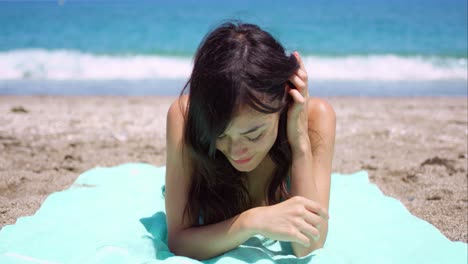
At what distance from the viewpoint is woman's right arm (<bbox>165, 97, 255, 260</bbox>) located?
234 cm

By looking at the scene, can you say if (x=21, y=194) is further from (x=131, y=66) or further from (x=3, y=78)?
(x=131, y=66)

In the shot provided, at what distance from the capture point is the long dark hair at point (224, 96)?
6.72 ft

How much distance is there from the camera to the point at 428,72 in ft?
43.3

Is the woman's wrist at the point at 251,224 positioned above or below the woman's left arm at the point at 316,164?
below

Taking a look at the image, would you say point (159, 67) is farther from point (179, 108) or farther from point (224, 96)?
point (224, 96)

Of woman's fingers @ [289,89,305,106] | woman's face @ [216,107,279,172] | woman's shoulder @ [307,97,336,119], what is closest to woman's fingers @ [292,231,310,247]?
woman's face @ [216,107,279,172]

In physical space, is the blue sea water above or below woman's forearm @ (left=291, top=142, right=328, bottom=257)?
below

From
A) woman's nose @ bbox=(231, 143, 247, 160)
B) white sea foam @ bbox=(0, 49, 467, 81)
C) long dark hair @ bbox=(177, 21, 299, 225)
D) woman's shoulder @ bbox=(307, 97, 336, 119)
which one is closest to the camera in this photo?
long dark hair @ bbox=(177, 21, 299, 225)

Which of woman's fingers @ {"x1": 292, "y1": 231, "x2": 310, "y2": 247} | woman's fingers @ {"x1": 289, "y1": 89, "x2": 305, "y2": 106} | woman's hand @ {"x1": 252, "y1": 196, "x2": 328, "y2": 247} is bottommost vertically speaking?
woman's fingers @ {"x1": 292, "y1": 231, "x2": 310, "y2": 247}

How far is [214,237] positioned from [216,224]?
0.08 m

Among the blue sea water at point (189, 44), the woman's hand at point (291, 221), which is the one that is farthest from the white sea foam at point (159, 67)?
the woman's hand at point (291, 221)

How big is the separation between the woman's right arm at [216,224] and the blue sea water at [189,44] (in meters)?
7.69

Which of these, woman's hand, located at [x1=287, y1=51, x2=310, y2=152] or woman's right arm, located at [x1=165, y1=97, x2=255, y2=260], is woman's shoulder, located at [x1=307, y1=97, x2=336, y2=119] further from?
woman's right arm, located at [x1=165, y1=97, x2=255, y2=260]

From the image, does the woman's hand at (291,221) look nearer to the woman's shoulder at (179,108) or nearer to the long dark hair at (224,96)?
the long dark hair at (224,96)
